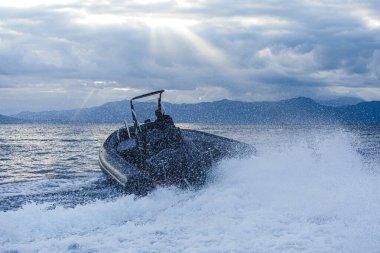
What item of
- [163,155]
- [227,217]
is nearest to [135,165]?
[163,155]

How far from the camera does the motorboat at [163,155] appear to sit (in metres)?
13.0

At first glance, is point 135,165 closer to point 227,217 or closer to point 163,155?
point 163,155

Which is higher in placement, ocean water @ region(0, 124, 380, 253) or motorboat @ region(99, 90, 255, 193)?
motorboat @ region(99, 90, 255, 193)

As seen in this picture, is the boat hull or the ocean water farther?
the boat hull

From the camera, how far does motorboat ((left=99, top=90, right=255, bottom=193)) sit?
13.0m

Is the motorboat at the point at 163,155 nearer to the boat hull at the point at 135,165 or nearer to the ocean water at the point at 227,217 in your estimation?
the boat hull at the point at 135,165

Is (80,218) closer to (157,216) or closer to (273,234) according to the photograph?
(157,216)

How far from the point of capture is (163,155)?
13758mm

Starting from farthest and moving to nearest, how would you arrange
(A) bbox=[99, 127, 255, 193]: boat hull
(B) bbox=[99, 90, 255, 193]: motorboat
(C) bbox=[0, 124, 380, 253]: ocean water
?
(B) bbox=[99, 90, 255, 193]: motorboat
(A) bbox=[99, 127, 255, 193]: boat hull
(C) bbox=[0, 124, 380, 253]: ocean water

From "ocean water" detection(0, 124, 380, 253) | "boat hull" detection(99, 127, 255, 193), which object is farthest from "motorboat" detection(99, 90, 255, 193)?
"ocean water" detection(0, 124, 380, 253)

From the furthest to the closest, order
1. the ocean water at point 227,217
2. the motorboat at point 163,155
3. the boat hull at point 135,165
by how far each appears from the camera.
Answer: the motorboat at point 163,155 < the boat hull at point 135,165 < the ocean water at point 227,217

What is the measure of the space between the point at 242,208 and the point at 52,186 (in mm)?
10900

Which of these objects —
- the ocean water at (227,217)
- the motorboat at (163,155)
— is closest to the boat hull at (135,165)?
the motorboat at (163,155)

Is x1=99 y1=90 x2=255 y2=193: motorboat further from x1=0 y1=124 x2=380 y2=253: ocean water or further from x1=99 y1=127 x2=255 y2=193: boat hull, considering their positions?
x1=0 y1=124 x2=380 y2=253: ocean water
